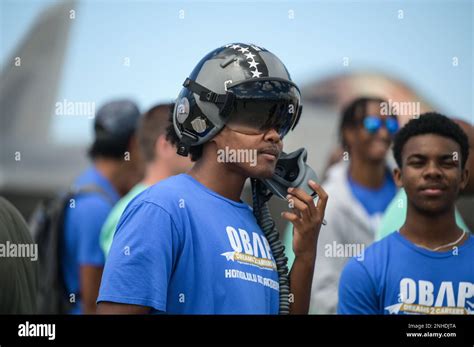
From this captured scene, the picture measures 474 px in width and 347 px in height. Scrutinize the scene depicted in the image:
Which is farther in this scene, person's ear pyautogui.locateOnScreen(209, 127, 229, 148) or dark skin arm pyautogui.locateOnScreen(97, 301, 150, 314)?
person's ear pyautogui.locateOnScreen(209, 127, 229, 148)

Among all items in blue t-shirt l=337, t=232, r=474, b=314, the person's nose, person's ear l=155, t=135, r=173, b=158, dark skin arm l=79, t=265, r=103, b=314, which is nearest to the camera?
blue t-shirt l=337, t=232, r=474, b=314

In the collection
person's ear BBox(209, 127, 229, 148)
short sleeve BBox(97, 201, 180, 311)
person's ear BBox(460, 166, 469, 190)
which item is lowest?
short sleeve BBox(97, 201, 180, 311)

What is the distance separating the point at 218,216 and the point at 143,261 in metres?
Answer: 0.39

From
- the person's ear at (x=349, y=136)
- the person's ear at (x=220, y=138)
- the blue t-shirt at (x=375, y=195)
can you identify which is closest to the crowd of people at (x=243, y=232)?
the person's ear at (x=220, y=138)

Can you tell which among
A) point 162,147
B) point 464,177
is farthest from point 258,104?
point 162,147

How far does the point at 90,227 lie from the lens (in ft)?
21.6

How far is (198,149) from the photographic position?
4.24m

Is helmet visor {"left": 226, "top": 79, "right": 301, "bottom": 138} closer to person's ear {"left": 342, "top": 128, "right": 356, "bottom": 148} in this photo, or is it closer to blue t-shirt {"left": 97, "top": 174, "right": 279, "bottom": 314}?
blue t-shirt {"left": 97, "top": 174, "right": 279, "bottom": 314}

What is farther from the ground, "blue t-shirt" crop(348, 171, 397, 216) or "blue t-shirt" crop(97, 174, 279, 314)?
"blue t-shirt" crop(348, 171, 397, 216)

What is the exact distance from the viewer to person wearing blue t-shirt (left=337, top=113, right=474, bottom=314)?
4.73m

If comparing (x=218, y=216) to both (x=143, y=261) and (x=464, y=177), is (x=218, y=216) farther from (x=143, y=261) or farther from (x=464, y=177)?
(x=464, y=177)

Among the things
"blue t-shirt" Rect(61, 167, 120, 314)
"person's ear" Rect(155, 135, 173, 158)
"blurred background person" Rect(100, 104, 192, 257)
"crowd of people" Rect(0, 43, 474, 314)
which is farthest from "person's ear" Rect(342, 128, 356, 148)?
"blue t-shirt" Rect(61, 167, 120, 314)

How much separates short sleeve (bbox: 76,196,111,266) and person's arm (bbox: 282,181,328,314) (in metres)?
2.48
